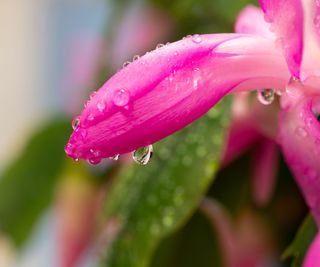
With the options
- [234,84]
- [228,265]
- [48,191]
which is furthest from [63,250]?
[234,84]

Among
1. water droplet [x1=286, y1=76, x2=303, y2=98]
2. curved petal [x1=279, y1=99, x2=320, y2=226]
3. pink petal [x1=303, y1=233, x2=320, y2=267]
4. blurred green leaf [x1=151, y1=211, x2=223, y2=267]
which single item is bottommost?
blurred green leaf [x1=151, y1=211, x2=223, y2=267]

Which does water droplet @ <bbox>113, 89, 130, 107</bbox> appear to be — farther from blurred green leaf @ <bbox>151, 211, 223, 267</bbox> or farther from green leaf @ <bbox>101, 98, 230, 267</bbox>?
blurred green leaf @ <bbox>151, 211, 223, 267</bbox>

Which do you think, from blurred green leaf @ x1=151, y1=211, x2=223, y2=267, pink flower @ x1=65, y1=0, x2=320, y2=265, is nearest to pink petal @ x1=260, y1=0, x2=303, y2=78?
pink flower @ x1=65, y1=0, x2=320, y2=265

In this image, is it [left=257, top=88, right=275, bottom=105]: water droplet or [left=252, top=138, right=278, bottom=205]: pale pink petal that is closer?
[left=257, top=88, right=275, bottom=105]: water droplet

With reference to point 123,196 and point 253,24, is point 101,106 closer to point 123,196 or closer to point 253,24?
point 253,24

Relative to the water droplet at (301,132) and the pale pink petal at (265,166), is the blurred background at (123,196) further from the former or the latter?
the water droplet at (301,132)

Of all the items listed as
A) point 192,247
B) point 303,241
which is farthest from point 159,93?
point 192,247
